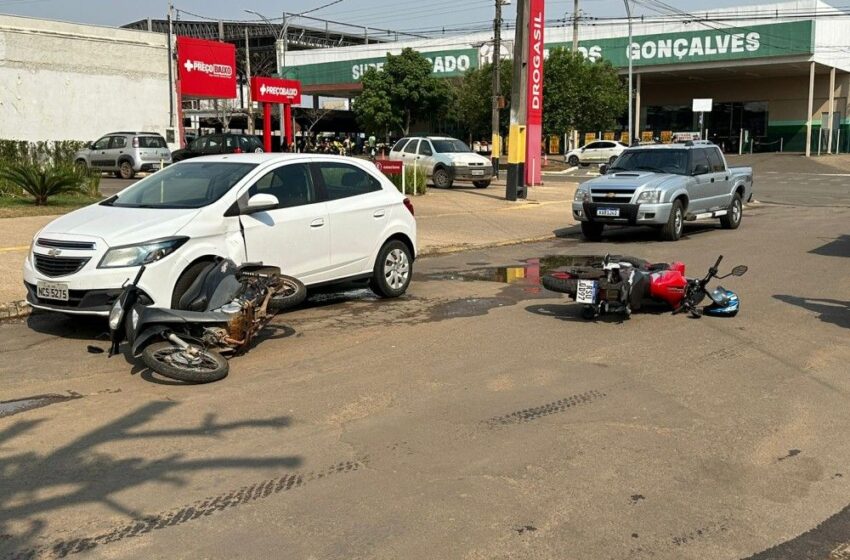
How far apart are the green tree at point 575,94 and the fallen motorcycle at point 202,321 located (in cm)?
4165

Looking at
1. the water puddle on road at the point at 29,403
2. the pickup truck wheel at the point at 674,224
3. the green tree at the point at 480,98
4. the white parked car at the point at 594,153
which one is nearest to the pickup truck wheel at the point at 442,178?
the pickup truck wheel at the point at 674,224

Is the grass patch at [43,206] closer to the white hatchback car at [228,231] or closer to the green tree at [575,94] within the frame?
the white hatchback car at [228,231]

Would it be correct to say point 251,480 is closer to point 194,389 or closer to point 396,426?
point 396,426

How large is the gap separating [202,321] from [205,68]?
33.6 m

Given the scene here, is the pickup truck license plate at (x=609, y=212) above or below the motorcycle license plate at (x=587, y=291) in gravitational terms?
above

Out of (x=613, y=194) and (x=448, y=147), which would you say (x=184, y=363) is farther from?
(x=448, y=147)

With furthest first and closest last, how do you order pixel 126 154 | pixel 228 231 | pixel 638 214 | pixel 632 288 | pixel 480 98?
1. pixel 480 98
2. pixel 126 154
3. pixel 638 214
4. pixel 632 288
5. pixel 228 231

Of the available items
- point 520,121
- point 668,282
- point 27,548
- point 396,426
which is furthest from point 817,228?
point 27,548

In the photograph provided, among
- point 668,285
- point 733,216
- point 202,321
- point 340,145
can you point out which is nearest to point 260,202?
point 202,321

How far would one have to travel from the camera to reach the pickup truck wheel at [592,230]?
16188 mm

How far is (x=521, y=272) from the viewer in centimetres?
1223

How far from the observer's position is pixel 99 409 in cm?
565

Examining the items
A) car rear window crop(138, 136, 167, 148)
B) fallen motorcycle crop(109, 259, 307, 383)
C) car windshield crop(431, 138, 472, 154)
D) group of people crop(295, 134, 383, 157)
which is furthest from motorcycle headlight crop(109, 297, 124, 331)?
group of people crop(295, 134, 383, 157)

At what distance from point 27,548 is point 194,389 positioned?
8.15 ft
